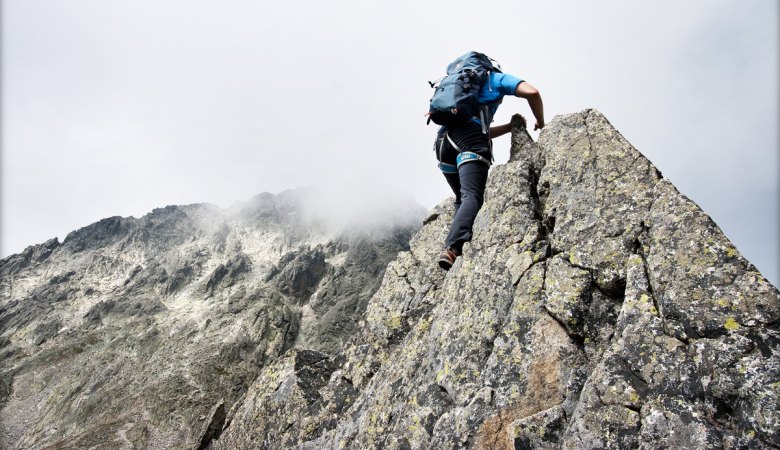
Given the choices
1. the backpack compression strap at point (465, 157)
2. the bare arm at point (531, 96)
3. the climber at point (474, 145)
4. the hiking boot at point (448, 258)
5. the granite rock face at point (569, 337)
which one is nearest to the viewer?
the granite rock face at point (569, 337)

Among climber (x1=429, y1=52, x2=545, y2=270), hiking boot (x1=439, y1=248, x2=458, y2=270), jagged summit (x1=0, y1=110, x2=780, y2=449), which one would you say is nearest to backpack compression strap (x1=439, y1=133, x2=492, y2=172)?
climber (x1=429, y1=52, x2=545, y2=270)

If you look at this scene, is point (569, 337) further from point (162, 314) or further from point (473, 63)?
point (162, 314)

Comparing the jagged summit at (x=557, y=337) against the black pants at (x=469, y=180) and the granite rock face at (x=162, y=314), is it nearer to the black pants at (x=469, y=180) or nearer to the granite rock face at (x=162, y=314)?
the black pants at (x=469, y=180)

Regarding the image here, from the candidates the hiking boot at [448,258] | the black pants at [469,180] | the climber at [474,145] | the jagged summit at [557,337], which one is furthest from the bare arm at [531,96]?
the hiking boot at [448,258]

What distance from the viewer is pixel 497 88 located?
1084cm

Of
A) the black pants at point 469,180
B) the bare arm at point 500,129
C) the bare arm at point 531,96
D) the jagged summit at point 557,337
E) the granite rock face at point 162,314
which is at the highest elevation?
the bare arm at point 531,96

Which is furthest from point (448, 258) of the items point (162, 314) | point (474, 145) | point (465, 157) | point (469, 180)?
point (162, 314)

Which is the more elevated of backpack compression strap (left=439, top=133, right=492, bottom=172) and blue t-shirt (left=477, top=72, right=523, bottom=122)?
blue t-shirt (left=477, top=72, right=523, bottom=122)

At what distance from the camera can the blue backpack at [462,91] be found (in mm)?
10727

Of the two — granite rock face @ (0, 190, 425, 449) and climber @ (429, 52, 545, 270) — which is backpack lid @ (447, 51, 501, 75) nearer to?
climber @ (429, 52, 545, 270)

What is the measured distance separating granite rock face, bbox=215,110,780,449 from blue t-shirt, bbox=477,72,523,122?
1.52 meters

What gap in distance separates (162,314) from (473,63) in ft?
512

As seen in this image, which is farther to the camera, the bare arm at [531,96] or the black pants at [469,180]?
the black pants at [469,180]

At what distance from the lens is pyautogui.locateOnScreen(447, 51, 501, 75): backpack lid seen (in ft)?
36.3
